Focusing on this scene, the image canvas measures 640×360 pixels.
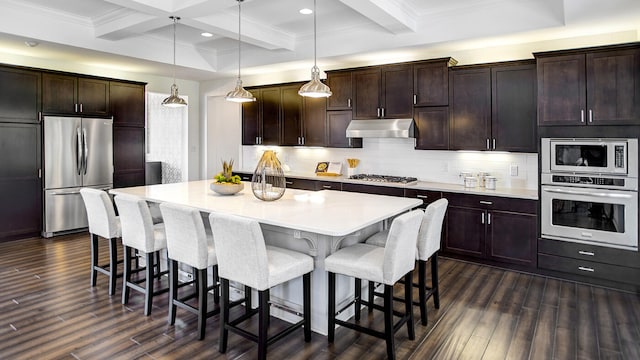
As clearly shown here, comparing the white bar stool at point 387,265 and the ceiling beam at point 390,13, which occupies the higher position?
the ceiling beam at point 390,13

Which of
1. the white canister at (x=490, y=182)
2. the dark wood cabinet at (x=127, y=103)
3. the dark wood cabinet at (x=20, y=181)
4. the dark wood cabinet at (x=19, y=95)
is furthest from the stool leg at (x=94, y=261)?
the white canister at (x=490, y=182)

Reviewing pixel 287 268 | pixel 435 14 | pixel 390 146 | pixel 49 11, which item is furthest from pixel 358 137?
pixel 49 11

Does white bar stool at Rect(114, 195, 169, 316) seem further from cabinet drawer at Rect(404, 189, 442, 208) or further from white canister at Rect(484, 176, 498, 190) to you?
white canister at Rect(484, 176, 498, 190)

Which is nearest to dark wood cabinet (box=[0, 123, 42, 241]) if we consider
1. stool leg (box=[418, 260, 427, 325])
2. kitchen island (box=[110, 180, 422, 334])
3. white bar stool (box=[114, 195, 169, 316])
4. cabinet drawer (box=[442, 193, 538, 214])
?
kitchen island (box=[110, 180, 422, 334])

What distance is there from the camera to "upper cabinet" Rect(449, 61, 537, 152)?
4668 mm

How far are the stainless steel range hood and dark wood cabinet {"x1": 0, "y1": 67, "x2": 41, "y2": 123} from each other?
4345 mm

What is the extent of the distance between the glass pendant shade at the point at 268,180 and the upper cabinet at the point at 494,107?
260 centimetres

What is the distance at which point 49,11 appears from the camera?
497 centimetres

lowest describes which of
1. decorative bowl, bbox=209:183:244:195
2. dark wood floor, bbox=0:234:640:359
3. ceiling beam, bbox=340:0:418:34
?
dark wood floor, bbox=0:234:640:359

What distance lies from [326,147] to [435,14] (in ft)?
8.19

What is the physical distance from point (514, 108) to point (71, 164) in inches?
236

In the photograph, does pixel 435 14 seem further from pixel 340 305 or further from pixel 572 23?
pixel 340 305

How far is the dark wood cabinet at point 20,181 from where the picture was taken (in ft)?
18.2

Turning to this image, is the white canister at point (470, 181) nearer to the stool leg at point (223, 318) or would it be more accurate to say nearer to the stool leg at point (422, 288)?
the stool leg at point (422, 288)
